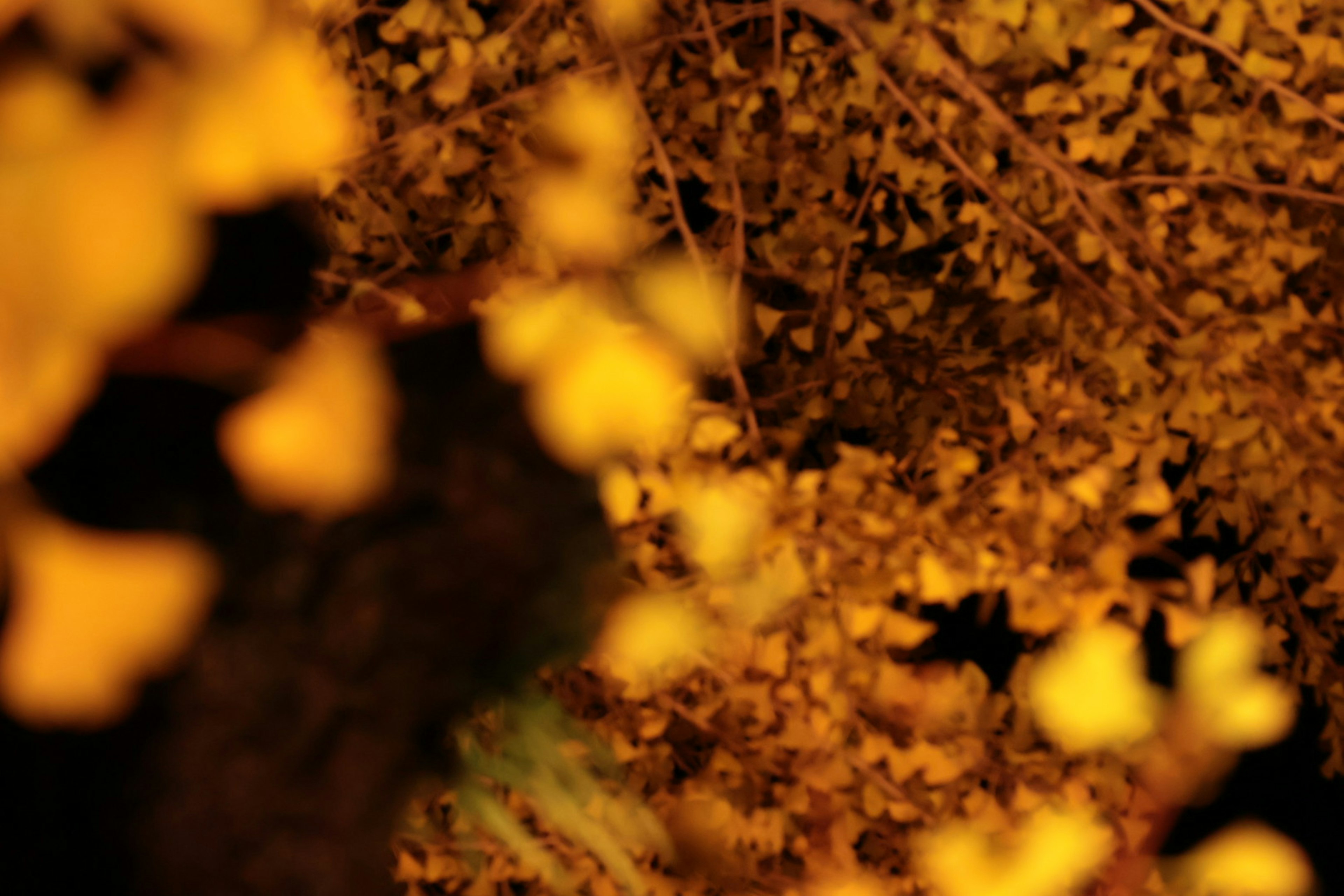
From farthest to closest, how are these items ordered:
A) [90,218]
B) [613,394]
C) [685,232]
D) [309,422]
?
[685,232] < [613,394] < [309,422] < [90,218]

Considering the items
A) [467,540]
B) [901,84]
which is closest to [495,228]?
[467,540]

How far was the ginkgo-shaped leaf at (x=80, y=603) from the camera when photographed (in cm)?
51

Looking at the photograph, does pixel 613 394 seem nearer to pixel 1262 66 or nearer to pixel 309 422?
pixel 309 422

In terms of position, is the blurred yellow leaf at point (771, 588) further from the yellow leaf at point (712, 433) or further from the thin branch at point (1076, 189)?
the thin branch at point (1076, 189)

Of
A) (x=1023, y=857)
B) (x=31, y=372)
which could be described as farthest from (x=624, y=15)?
(x=1023, y=857)

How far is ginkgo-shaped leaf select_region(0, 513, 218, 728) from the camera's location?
20.1 inches

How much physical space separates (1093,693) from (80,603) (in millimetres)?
814

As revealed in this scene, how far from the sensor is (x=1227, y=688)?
3.18 ft

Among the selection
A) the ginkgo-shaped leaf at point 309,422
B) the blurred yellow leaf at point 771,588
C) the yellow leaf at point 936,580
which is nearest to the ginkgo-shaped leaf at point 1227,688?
the yellow leaf at point 936,580

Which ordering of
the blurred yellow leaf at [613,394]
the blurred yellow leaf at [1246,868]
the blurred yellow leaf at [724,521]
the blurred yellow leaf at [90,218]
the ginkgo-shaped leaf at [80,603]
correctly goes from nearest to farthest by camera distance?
the blurred yellow leaf at [90,218] < the ginkgo-shaped leaf at [80,603] < the blurred yellow leaf at [613,394] < the blurred yellow leaf at [724,521] < the blurred yellow leaf at [1246,868]

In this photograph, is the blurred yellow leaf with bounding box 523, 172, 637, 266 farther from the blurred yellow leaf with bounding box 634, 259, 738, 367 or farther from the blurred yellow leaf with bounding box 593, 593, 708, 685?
the blurred yellow leaf with bounding box 593, 593, 708, 685

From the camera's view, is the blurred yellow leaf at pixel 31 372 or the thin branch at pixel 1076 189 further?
the thin branch at pixel 1076 189

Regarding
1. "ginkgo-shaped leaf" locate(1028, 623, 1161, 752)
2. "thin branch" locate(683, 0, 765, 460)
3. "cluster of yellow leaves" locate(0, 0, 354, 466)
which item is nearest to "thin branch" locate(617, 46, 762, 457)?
"thin branch" locate(683, 0, 765, 460)

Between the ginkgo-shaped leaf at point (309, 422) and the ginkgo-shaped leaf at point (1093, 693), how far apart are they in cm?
66
